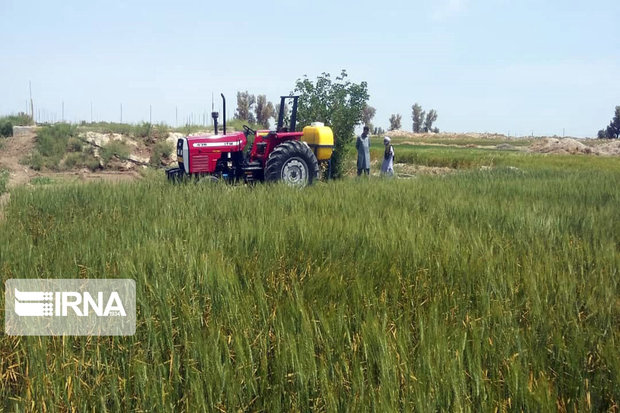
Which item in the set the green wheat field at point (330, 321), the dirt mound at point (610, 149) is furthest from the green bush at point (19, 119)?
the dirt mound at point (610, 149)

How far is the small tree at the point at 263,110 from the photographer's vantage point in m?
41.8

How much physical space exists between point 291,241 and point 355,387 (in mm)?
2149

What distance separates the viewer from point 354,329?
7.73 feet

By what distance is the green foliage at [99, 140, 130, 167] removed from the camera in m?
15.8

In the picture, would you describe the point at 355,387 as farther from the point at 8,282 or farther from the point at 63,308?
the point at 8,282

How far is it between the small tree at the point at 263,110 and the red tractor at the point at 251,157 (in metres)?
32.3

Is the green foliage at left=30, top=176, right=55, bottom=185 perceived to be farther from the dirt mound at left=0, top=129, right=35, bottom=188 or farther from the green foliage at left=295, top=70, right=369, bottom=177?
the green foliage at left=295, top=70, right=369, bottom=177

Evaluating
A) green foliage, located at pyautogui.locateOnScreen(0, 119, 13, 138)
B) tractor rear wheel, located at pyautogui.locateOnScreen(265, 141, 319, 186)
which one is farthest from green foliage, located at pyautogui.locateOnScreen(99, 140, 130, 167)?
tractor rear wheel, located at pyautogui.locateOnScreen(265, 141, 319, 186)

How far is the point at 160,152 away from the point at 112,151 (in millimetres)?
1573

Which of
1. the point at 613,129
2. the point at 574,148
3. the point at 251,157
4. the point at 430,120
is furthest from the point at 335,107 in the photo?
the point at 430,120

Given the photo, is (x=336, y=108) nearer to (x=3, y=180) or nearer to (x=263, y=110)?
(x=3, y=180)

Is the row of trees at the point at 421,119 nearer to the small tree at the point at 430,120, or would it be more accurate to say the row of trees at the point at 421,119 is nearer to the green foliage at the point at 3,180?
the small tree at the point at 430,120

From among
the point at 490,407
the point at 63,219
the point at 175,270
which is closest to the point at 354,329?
the point at 490,407

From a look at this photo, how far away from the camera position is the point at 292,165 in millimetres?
8484
